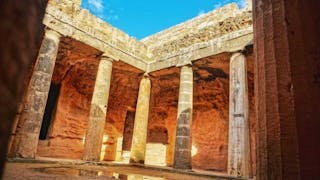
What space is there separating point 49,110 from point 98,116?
15.7ft

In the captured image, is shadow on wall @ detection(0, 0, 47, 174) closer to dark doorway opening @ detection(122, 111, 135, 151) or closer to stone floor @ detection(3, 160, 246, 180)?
stone floor @ detection(3, 160, 246, 180)

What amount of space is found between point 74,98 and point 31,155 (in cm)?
661

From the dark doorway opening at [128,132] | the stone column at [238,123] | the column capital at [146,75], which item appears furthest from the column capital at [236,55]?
the dark doorway opening at [128,132]

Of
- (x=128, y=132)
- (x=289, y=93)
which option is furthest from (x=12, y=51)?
(x=128, y=132)

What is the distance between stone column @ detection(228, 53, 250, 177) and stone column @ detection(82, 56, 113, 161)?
5.25 meters

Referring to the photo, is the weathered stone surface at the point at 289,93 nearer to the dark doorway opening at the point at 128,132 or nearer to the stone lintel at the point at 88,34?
the stone lintel at the point at 88,34

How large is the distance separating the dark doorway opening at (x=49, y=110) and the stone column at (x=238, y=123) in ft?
31.5

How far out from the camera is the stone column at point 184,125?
1022 cm

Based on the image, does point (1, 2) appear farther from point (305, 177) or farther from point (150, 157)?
point (150, 157)

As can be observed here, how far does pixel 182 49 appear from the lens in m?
11.8

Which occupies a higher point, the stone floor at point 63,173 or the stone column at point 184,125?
the stone column at point 184,125

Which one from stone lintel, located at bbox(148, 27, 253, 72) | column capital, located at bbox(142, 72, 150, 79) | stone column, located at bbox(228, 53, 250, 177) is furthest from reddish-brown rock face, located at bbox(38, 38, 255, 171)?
stone column, located at bbox(228, 53, 250, 177)

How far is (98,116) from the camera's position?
34.1 ft

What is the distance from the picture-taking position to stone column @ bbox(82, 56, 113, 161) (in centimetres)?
997
